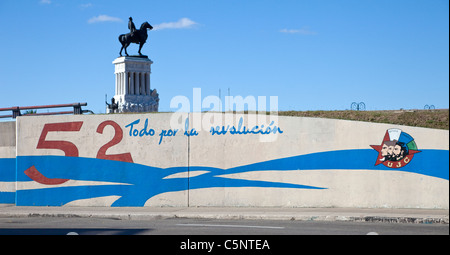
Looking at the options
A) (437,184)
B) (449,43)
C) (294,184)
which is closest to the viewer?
(449,43)

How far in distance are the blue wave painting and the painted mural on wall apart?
30mm

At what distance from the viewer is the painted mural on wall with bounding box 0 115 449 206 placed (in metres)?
19.0

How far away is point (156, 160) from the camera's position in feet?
68.3

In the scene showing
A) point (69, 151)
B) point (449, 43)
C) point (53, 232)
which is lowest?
point (53, 232)

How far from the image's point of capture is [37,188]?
71.5 ft

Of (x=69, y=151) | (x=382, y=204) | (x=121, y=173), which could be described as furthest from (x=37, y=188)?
(x=382, y=204)

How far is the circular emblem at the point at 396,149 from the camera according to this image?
1864 cm

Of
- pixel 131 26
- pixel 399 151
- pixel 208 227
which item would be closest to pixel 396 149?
pixel 399 151

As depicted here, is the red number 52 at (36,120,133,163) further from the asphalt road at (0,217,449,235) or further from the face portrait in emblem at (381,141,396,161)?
the face portrait in emblem at (381,141,396,161)

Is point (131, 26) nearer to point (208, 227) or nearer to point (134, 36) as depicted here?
point (134, 36)

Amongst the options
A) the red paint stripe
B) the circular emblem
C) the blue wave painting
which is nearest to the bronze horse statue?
the blue wave painting
